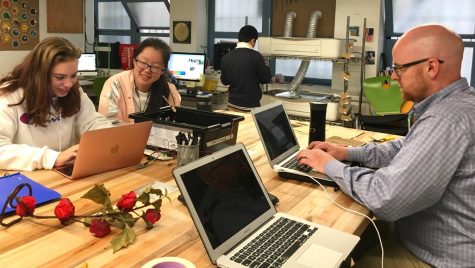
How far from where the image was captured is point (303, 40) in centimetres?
475

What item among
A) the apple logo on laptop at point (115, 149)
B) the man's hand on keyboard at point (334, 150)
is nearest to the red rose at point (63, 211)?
the apple logo on laptop at point (115, 149)

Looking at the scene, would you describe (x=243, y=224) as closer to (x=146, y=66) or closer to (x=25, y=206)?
(x=25, y=206)

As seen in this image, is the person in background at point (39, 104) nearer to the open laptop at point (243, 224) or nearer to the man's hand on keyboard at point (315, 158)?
the open laptop at point (243, 224)

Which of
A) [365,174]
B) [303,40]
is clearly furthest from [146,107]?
[303,40]

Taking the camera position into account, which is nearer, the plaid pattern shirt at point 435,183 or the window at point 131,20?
the plaid pattern shirt at point 435,183

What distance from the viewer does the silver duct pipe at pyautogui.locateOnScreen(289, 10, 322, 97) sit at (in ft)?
16.5

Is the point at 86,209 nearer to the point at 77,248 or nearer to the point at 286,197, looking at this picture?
the point at 77,248

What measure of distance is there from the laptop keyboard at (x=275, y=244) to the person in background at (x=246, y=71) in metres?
3.14

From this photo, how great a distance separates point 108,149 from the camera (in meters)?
1.77

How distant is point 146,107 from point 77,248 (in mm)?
1588

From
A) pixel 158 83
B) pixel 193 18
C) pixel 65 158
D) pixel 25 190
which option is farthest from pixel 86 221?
pixel 193 18

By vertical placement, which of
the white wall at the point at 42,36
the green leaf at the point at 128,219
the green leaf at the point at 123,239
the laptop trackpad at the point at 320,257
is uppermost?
the white wall at the point at 42,36

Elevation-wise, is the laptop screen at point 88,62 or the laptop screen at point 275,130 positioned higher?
the laptop screen at point 88,62

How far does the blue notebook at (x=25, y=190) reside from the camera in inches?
57.6
